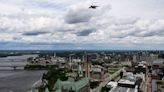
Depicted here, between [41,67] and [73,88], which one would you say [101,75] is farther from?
[41,67]

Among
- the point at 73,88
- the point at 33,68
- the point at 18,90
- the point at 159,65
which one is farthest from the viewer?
the point at 33,68

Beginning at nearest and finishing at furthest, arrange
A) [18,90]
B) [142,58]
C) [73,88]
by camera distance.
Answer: [73,88], [18,90], [142,58]

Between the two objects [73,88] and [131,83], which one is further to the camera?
[131,83]

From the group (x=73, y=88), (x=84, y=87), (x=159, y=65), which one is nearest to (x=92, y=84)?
(x=84, y=87)

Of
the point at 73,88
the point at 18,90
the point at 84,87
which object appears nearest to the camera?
the point at 73,88

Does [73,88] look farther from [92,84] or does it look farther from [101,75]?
[101,75]

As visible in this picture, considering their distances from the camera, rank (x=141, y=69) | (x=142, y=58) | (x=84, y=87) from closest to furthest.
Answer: (x=84, y=87) → (x=141, y=69) → (x=142, y=58)

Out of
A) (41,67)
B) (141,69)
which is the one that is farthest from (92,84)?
(41,67)

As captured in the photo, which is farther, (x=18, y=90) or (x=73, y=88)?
(x=18, y=90)

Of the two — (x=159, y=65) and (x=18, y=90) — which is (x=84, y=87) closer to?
(x=18, y=90)
